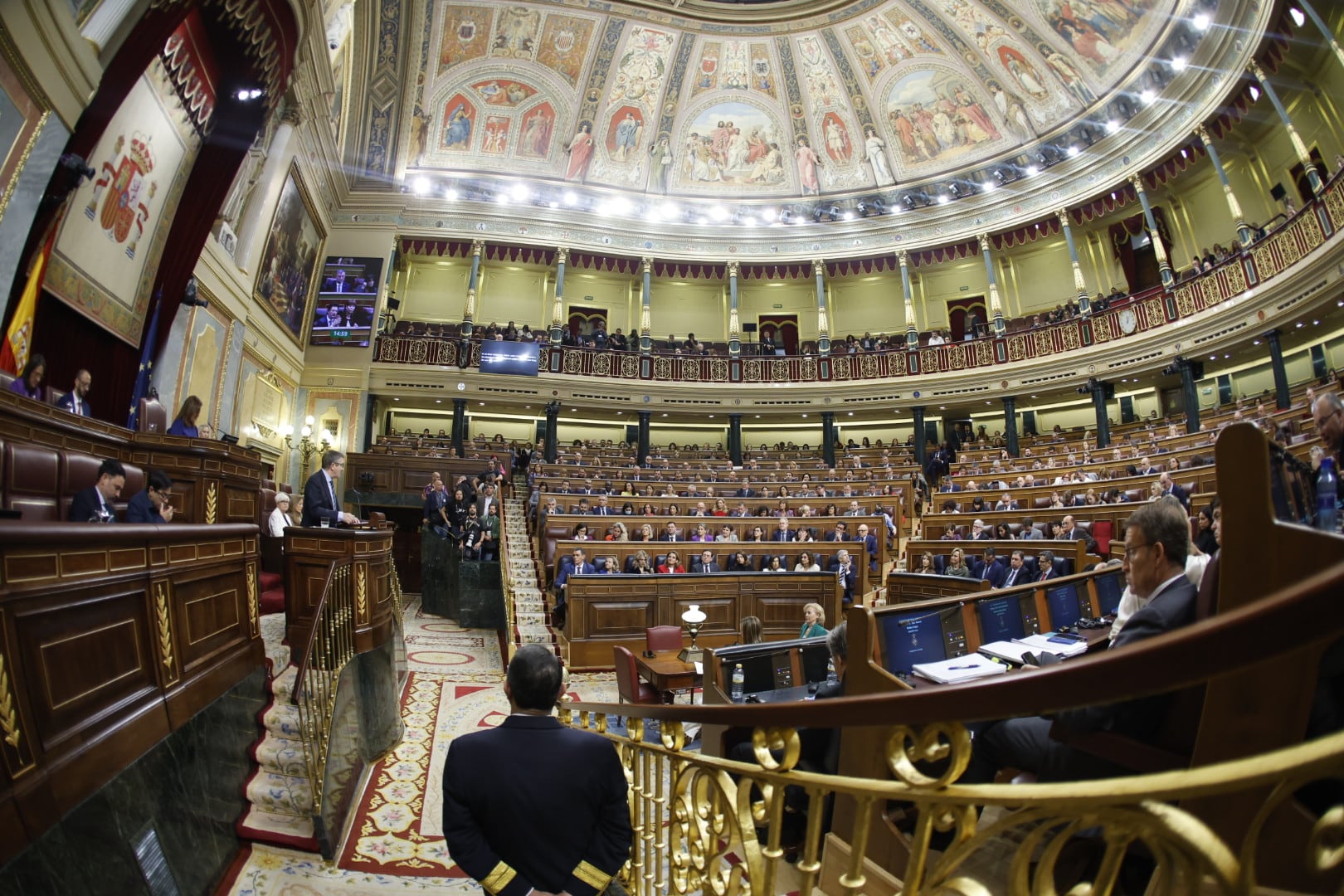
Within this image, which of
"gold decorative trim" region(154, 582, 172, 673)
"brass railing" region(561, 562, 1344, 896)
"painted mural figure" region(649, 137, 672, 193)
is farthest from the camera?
"painted mural figure" region(649, 137, 672, 193)

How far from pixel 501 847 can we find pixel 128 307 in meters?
8.93

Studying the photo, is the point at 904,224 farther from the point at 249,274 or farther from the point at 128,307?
the point at 128,307

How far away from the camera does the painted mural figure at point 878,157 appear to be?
18.9 meters

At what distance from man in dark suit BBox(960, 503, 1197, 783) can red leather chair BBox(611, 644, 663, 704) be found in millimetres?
3695

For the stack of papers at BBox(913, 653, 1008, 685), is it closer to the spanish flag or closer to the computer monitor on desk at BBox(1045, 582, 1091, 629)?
the computer monitor on desk at BBox(1045, 582, 1091, 629)

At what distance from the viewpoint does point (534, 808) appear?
1824mm

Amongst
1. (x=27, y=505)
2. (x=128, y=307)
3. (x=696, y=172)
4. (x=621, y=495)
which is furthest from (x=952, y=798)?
(x=696, y=172)

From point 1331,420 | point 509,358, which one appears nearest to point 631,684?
point 1331,420

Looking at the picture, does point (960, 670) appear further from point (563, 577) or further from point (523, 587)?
point (523, 587)

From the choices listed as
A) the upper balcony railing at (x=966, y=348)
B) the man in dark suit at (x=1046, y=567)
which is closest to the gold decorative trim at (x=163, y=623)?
the man in dark suit at (x=1046, y=567)

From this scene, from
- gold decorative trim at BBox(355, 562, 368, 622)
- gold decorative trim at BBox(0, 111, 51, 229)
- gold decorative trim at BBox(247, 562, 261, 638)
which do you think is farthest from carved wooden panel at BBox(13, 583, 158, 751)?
gold decorative trim at BBox(0, 111, 51, 229)

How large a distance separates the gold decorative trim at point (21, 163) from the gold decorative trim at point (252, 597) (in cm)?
367

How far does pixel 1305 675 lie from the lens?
111 centimetres

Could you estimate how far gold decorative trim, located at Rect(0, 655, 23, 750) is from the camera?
6.38ft
